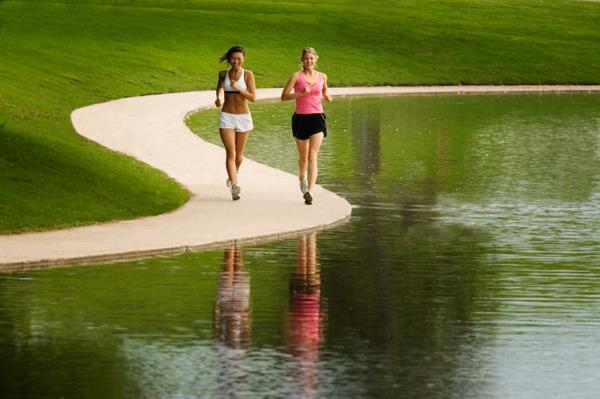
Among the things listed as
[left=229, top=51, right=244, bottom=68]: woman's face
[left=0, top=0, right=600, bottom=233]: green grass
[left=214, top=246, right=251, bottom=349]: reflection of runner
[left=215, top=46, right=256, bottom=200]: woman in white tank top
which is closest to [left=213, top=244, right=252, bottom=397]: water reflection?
[left=214, top=246, right=251, bottom=349]: reflection of runner

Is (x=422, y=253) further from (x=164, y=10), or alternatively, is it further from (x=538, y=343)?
(x=164, y=10)

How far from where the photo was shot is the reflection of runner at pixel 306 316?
34.4 feet

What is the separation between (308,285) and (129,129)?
59.1ft

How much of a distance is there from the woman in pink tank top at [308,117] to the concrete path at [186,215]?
331mm

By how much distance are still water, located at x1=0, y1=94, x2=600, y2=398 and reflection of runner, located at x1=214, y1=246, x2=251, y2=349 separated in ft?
0.07

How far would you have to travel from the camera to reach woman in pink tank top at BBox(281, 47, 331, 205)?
20125 millimetres

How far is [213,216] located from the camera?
61.2 ft

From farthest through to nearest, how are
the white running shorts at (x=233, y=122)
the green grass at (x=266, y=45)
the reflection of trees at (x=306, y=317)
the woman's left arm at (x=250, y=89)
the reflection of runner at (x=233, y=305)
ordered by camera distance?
the green grass at (x=266, y=45), the white running shorts at (x=233, y=122), the woman's left arm at (x=250, y=89), the reflection of runner at (x=233, y=305), the reflection of trees at (x=306, y=317)

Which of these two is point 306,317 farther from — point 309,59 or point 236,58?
point 236,58

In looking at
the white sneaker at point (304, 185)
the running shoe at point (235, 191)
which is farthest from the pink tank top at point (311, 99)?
the running shoe at point (235, 191)

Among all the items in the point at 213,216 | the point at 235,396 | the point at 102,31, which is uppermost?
the point at 102,31

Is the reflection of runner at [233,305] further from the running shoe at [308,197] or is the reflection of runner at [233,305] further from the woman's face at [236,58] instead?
the woman's face at [236,58]

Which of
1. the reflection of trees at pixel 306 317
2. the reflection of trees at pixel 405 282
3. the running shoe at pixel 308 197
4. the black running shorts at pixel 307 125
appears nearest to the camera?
the reflection of trees at pixel 306 317

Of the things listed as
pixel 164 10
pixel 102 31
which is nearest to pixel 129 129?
pixel 102 31
